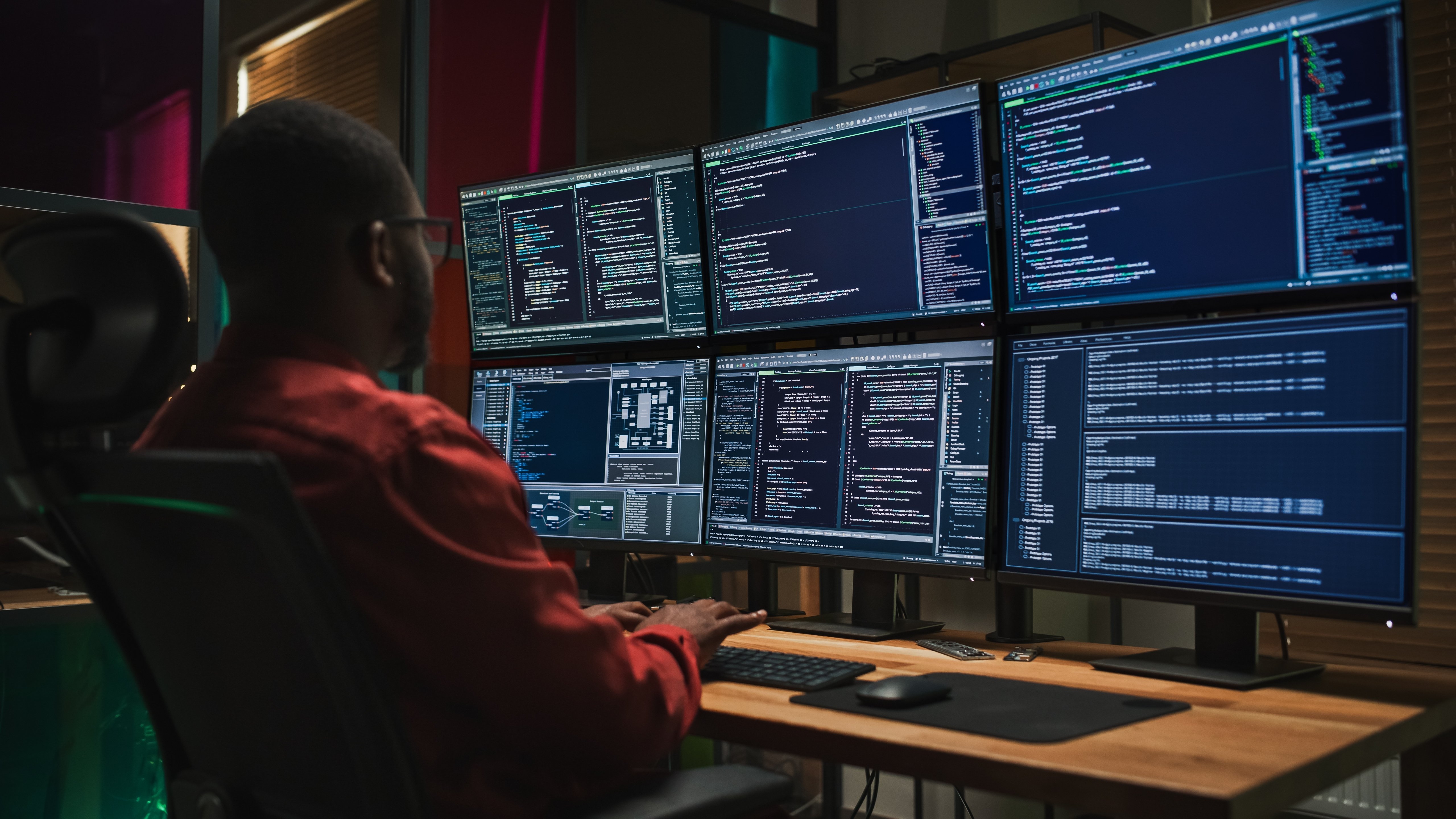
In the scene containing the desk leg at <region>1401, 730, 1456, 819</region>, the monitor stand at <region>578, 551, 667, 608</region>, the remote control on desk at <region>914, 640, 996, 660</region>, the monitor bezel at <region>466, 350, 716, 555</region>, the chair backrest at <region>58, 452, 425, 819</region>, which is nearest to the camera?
the chair backrest at <region>58, 452, 425, 819</region>

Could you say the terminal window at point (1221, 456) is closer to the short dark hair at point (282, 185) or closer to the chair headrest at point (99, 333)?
the short dark hair at point (282, 185)

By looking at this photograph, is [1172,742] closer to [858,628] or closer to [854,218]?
[858,628]

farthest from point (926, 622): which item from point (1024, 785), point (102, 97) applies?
point (102, 97)

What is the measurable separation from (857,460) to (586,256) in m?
0.73

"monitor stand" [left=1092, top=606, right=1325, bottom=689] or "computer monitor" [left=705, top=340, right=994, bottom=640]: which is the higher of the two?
"computer monitor" [left=705, top=340, right=994, bottom=640]

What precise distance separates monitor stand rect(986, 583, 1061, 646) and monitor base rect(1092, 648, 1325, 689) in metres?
0.18

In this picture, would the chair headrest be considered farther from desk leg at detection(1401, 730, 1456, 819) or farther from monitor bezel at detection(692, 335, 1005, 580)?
desk leg at detection(1401, 730, 1456, 819)

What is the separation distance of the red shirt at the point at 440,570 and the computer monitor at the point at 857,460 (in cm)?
74

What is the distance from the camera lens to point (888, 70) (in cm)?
339

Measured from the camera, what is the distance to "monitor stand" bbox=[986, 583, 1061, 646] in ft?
5.37

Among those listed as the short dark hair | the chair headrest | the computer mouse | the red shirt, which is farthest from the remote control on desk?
the chair headrest

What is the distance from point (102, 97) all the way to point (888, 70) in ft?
6.99

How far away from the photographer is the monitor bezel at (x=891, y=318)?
1.60 m

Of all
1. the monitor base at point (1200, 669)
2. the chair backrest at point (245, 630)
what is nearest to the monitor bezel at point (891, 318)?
the monitor base at point (1200, 669)
